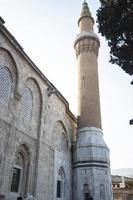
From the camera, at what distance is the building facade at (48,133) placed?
39.6 feet

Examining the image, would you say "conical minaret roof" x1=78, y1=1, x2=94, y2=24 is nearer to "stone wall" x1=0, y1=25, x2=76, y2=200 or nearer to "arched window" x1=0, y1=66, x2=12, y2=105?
"stone wall" x1=0, y1=25, x2=76, y2=200

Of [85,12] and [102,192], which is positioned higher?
[85,12]

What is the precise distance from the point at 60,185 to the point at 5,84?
316 inches

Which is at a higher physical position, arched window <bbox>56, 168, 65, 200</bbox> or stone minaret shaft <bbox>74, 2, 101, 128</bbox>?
stone minaret shaft <bbox>74, 2, 101, 128</bbox>

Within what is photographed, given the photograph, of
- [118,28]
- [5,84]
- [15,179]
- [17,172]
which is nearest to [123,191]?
[17,172]

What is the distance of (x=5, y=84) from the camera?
1238 centimetres

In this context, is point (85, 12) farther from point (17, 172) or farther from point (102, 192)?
point (17, 172)

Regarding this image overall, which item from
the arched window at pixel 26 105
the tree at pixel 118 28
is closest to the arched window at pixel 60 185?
the arched window at pixel 26 105

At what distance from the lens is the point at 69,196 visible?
16.5 m

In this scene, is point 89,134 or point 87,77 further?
point 87,77

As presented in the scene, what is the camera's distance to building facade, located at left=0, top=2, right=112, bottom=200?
1207cm

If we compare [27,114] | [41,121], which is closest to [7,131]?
[27,114]

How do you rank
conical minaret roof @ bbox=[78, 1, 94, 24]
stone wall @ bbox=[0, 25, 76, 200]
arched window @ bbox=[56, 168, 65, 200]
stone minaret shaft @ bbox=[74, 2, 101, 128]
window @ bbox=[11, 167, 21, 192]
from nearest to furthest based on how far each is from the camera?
stone wall @ bbox=[0, 25, 76, 200], window @ bbox=[11, 167, 21, 192], arched window @ bbox=[56, 168, 65, 200], stone minaret shaft @ bbox=[74, 2, 101, 128], conical minaret roof @ bbox=[78, 1, 94, 24]

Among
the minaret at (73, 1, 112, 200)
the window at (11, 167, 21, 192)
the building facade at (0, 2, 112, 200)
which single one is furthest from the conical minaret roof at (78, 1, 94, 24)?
the window at (11, 167, 21, 192)
